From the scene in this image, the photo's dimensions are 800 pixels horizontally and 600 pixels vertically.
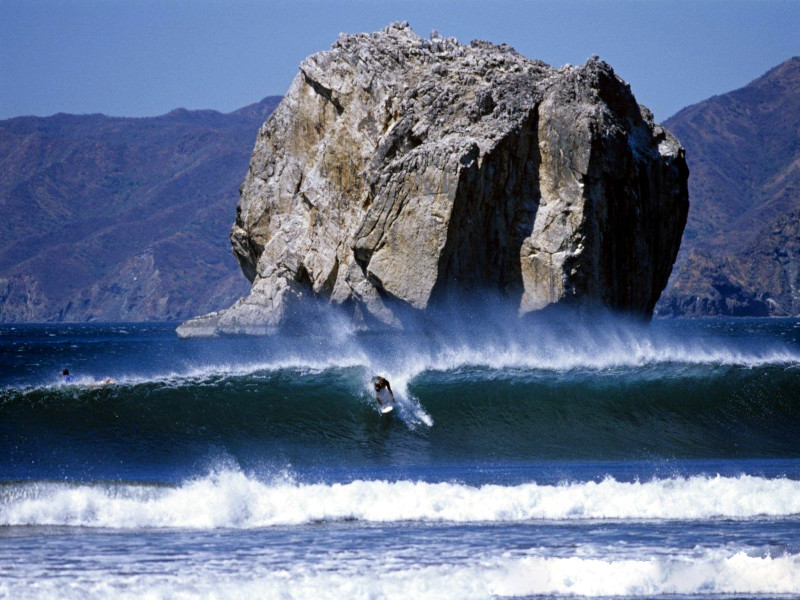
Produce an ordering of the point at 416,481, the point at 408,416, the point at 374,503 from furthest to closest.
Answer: the point at 408,416, the point at 416,481, the point at 374,503

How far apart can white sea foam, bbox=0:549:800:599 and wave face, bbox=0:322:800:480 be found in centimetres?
709

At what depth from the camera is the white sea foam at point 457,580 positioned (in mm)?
11156

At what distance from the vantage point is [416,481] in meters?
17.0

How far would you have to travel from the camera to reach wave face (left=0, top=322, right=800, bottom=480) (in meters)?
20.7

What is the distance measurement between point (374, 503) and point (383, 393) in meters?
9.29

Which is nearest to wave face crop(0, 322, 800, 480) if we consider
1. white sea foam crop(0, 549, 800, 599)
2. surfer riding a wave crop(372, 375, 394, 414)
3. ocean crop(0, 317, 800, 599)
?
ocean crop(0, 317, 800, 599)

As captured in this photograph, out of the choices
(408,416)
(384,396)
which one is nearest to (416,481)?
(408,416)

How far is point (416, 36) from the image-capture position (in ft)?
183

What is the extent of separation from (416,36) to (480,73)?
264 inches

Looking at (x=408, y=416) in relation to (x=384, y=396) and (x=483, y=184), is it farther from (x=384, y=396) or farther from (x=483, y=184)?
(x=483, y=184)

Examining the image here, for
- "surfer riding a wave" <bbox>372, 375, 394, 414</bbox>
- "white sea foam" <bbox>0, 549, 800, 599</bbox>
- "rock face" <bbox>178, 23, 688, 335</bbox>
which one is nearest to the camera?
"white sea foam" <bbox>0, 549, 800, 599</bbox>

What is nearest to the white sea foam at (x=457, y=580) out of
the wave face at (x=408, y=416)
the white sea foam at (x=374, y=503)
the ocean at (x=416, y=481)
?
the ocean at (x=416, y=481)

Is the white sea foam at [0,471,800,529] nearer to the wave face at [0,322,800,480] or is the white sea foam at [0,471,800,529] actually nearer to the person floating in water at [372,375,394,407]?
the wave face at [0,322,800,480]

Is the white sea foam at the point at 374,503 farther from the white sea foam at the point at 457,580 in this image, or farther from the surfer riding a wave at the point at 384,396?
the surfer riding a wave at the point at 384,396
